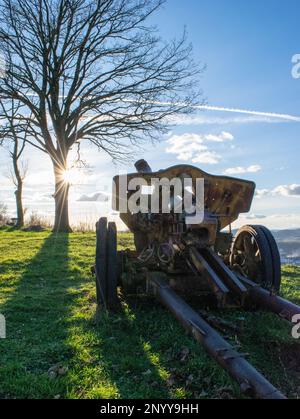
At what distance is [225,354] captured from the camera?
3.24 metres

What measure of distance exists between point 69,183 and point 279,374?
1780cm

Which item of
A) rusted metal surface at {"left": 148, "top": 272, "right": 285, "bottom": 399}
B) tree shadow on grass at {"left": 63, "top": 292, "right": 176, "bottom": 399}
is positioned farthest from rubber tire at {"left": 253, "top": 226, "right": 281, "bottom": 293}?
tree shadow on grass at {"left": 63, "top": 292, "right": 176, "bottom": 399}

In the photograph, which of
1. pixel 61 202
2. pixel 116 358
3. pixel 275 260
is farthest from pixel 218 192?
pixel 61 202

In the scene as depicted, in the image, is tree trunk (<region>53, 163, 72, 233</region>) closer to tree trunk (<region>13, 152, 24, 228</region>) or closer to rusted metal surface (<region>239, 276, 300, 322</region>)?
tree trunk (<region>13, 152, 24, 228</region>)

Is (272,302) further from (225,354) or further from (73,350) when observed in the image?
(73,350)

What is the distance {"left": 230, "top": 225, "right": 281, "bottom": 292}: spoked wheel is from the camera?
5.61 meters

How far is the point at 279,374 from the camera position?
12.2 ft

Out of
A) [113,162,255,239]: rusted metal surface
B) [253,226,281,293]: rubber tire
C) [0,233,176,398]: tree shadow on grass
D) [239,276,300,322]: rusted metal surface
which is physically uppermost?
[113,162,255,239]: rusted metal surface

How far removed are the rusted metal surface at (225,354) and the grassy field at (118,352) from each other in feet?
1.02

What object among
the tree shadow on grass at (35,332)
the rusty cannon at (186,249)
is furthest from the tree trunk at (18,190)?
the rusty cannon at (186,249)

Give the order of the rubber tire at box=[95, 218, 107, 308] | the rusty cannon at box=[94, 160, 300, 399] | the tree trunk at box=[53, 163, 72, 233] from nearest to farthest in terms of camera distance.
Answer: the rusty cannon at box=[94, 160, 300, 399]
the rubber tire at box=[95, 218, 107, 308]
the tree trunk at box=[53, 163, 72, 233]

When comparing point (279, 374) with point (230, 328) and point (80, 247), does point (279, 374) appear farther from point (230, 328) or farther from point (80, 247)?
point (80, 247)

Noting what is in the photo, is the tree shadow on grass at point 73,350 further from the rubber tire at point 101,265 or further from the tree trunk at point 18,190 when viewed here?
the tree trunk at point 18,190

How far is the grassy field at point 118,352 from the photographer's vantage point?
3.52 meters
